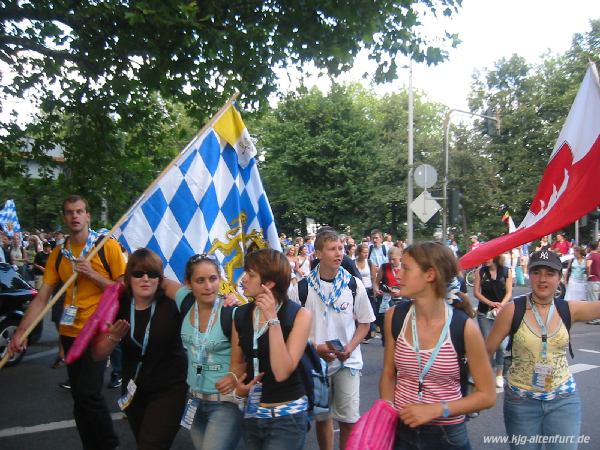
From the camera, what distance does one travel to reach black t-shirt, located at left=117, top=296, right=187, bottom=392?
11.4ft

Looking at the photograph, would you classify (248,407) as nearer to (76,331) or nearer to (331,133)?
(76,331)

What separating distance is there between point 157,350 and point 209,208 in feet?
4.25

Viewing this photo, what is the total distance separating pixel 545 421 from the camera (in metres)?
3.23

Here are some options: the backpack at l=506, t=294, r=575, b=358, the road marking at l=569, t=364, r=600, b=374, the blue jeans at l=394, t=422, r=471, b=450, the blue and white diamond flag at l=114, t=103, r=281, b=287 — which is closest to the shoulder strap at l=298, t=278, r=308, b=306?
the blue and white diamond flag at l=114, t=103, r=281, b=287

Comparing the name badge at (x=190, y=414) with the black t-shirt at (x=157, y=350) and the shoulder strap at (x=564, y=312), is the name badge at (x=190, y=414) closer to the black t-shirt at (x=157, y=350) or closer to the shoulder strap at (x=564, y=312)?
the black t-shirt at (x=157, y=350)

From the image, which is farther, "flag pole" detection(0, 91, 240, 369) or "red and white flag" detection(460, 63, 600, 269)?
"flag pole" detection(0, 91, 240, 369)

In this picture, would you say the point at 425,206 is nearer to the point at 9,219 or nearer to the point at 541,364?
the point at 541,364

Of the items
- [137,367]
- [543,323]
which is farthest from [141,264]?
[543,323]

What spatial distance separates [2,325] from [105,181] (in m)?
2.72

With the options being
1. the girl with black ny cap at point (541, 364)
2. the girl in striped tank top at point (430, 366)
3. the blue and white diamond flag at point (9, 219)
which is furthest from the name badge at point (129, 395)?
the blue and white diamond flag at point (9, 219)

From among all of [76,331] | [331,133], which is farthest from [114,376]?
[331,133]

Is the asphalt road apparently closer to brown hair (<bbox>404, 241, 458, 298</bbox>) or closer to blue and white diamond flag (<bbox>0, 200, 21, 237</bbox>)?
brown hair (<bbox>404, 241, 458, 298</bbox>)

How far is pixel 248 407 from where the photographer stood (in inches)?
117

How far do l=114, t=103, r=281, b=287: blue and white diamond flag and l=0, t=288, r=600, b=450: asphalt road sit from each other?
1887 mm
